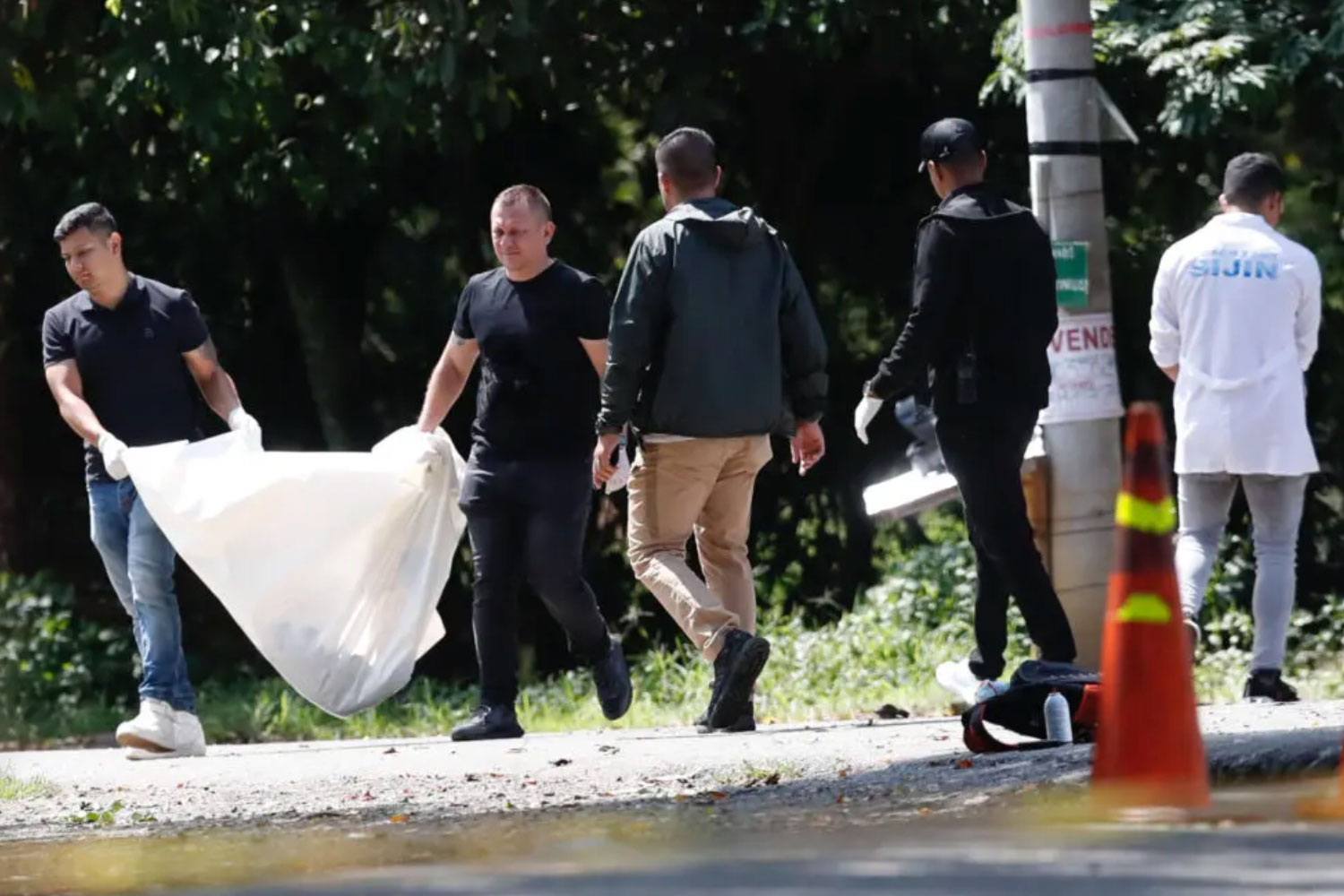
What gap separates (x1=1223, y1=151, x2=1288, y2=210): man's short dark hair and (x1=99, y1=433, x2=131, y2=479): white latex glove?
3807 mm

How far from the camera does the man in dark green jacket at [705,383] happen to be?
344 inches

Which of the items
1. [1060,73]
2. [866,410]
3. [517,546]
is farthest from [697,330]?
[1060,73]

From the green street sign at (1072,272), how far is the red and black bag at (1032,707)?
221 cm

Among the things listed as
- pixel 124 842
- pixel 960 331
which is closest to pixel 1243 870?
pixel 124 842

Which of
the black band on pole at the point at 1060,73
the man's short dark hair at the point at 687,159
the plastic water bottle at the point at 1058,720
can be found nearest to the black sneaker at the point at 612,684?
the man's short dark hair at the point at 687,159

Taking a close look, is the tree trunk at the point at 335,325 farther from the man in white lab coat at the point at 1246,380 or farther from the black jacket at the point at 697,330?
A: the man in white lab coat at the point at 1246,380

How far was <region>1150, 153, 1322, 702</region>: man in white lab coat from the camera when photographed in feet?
30.4

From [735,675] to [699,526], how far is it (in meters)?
0.63

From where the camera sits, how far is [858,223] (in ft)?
47.4

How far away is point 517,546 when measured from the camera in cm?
920

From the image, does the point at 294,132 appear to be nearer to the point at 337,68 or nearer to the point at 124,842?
the point at 337,68

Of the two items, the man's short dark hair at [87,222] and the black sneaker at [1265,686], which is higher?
the man's short dark hair at [87,222]

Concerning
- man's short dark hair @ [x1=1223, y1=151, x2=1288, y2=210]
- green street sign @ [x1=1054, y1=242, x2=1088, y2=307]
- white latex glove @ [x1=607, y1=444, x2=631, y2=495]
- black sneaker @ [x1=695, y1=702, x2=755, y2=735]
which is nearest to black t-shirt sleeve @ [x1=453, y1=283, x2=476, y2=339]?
white latex glove @ [x1=607, y1=444, x2=631, y2=495]

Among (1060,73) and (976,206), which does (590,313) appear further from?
(1060,73)
